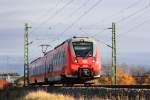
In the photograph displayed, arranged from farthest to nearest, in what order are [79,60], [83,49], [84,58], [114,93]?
[83,49] → [84,58] → [79,60] → [114,93]

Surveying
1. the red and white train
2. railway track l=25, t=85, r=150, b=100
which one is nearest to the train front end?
the red and white train

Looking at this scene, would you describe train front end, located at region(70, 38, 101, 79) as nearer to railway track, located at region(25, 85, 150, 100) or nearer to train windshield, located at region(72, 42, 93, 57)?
train windshield, located at region(72, 42, 93, 57)

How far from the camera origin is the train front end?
3159 centimetres

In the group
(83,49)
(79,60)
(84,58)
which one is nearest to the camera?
(79,60)

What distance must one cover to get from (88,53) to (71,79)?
2.16m

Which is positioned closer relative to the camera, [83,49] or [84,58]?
[84,58]

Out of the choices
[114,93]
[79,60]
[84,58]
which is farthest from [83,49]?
[114,93]

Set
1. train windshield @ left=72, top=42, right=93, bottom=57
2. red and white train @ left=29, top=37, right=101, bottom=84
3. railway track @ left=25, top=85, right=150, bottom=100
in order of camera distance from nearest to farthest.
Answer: railway track @ left=25, top=85, right=150, bottom=100, red and white train @ left=29, top=37, right=101, bottom=84, train windshield @ left=72, top=42, right=93, bottom=57

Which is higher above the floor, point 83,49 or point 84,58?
point 83,49

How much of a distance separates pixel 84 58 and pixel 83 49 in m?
0.72

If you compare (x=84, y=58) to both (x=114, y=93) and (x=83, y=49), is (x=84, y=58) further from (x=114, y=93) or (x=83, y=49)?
(x=114, y=93)

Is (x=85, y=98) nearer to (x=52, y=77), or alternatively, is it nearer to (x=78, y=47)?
(x=78, y=47)

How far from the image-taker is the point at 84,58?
31906 millimetres

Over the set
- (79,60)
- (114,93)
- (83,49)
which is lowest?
(114,93)
